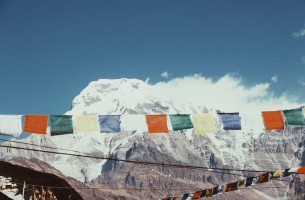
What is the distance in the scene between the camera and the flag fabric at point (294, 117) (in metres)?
17.8

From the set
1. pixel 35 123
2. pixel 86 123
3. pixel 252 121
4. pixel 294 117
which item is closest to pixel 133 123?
pixel 86 123

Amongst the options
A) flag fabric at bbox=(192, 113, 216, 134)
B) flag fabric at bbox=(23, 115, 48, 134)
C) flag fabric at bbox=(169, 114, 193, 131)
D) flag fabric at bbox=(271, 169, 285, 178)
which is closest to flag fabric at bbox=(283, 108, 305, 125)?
flag fabric at bbox=(192, 113, 216, 134)

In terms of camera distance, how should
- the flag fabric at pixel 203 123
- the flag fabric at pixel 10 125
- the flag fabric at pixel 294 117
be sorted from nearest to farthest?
the flag fabric at pixel 10 125
the flag fabric at pixel 203 123
the flag fabric at pixel 294 117

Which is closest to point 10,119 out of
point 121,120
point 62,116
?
point 62,116

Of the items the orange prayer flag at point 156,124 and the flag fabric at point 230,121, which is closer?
the orange prayer flag at point 156,124

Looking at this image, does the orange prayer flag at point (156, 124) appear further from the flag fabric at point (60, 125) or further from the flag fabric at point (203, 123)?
the flag fabric at point (60, 125)

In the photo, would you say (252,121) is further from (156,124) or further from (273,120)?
(156,124)

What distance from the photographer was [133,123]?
16.1m

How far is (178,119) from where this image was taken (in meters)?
16.6

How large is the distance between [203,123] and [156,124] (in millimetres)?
1961

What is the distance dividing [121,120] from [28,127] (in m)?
3.48

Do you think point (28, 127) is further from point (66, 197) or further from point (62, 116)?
point (66, 197)

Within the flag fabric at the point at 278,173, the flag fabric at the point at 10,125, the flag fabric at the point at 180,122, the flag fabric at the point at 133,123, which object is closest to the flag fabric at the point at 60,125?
the flag fabric at the point at 10,125

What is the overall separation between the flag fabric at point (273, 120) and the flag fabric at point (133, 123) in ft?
17.4
